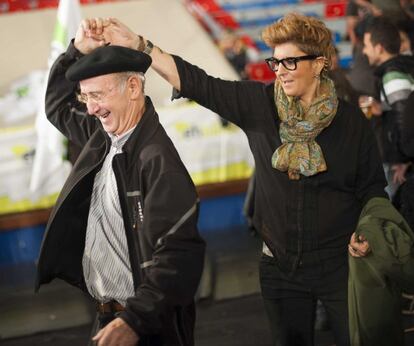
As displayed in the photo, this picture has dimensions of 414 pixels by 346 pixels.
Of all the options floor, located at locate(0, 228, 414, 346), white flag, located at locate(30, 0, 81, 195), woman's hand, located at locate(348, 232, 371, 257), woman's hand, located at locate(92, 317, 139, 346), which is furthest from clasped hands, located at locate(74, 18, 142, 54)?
white flag, located at locate(30, 0, 81, 195)

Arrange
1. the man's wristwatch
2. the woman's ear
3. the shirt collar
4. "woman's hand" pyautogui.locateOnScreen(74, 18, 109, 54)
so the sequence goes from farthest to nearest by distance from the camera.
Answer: the woman's ear, the man's wristwatch, "woman's hand" pyautogui.locateOnScreen(74, 18, 109, 54), the shirt collar

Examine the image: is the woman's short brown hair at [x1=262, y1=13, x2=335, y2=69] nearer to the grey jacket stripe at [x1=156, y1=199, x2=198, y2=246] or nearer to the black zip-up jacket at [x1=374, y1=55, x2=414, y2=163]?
the grey jacket stripe at [x1=156, y1=199, x2=198, y2=246]

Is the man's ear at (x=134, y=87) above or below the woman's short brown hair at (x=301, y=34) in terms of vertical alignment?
below

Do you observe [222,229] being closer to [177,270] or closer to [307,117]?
[307,117]

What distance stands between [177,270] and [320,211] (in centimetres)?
87

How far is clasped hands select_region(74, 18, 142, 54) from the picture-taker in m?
2.86

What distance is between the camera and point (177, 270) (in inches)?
99.7

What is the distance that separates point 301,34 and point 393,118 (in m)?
1.78

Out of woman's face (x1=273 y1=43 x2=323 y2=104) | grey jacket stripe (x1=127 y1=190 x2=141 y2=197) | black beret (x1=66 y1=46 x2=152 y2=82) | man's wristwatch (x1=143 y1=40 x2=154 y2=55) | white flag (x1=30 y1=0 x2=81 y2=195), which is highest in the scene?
black beret (x1=66 y1=46 x2=152 y2=82)

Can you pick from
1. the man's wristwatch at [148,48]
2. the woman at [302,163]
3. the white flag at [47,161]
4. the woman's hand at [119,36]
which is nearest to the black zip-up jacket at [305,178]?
the woman at [302,163]

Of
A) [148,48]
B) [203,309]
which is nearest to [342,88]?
[203,309]

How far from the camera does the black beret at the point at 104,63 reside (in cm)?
263

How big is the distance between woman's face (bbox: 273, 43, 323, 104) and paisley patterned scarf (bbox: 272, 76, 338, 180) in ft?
0.13

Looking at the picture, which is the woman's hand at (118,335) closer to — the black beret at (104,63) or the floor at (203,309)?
the black beret at (104,63)
